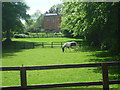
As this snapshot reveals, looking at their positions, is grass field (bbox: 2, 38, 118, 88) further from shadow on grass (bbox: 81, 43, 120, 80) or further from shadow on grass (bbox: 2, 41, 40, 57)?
shadow on grass (bbox: 2, 41, 40, 57)

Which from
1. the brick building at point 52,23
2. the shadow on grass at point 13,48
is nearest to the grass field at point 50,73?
the shadow on grass at point 13,48

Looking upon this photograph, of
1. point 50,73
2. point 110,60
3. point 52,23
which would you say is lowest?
point 50,73

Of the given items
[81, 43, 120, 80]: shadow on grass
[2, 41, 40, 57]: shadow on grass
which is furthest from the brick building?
[81, 43, 120, 80]: shadow on grass

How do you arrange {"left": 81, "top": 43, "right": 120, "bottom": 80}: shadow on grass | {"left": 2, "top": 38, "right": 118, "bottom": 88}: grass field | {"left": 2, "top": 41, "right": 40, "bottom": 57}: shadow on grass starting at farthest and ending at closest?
{"left": 2, "top": 41, "right": 40, "bottom": 57}: shadow on grass → {"left": 81, "top": 43, "right": 120, "bottom": 80}: shadow on grass → {"left": 2, "top": 38, "right": 118, "bottom": 88}: grass field

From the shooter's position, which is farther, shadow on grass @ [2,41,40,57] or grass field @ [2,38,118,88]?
shadow on grass @ [2,41,40,57]

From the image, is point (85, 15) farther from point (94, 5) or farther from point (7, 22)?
point (7, 22)

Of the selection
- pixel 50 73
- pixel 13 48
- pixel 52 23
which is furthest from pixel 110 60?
pixel 52 23

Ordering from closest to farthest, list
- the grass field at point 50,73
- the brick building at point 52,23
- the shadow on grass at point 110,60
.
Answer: the grass field at point 50,73, the shadow on grass at point 110,60, the brick building at point 52,23

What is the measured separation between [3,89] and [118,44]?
9.97 metres

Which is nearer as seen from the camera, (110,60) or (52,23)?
(110,60)

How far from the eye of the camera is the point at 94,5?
15.1m

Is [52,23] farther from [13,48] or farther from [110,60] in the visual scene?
[110,60]

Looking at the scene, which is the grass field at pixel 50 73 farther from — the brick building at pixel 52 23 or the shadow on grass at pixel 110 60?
the brick building at pixel 52 23

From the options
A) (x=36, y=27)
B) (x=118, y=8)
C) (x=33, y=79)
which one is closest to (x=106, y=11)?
(x=118, y=8)
